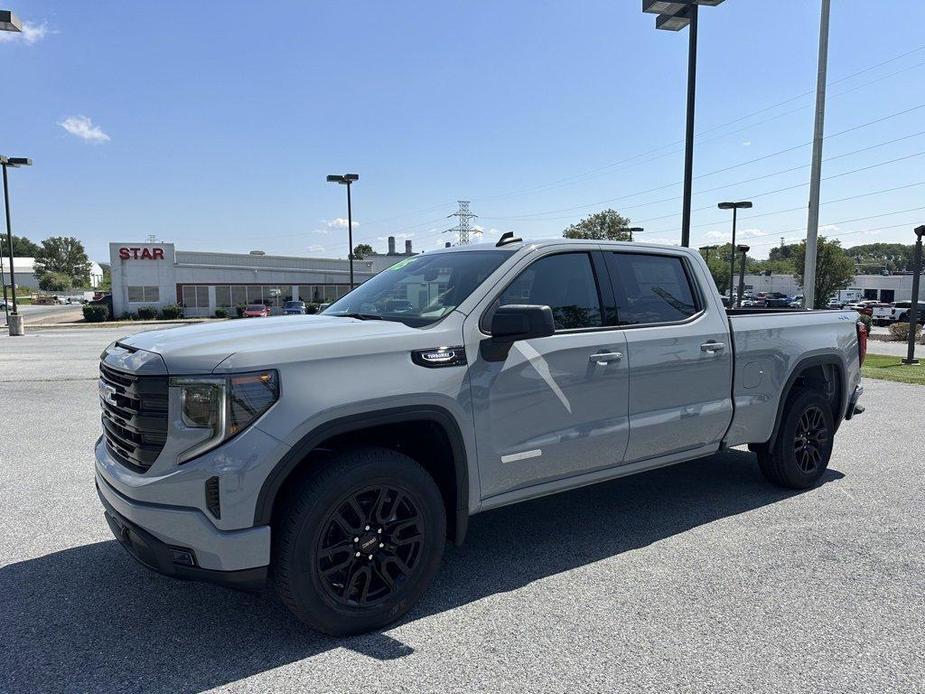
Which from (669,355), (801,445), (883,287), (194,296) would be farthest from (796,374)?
(883,287)

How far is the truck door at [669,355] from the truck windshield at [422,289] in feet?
3.08

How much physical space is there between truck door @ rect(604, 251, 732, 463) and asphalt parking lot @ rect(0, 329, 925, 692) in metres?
0.69

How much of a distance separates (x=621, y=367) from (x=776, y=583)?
4.81 feet

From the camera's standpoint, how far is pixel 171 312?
4947 cm

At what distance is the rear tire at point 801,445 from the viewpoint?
5243mm

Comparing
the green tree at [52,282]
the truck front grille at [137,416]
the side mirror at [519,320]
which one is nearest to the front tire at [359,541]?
the truck front grille at [137,416]

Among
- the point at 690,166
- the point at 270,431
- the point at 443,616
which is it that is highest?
the point at 690,166

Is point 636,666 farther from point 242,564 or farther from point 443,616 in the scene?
point 242,564

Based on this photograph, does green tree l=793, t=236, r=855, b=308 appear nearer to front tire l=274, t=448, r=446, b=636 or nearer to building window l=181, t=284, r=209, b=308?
building window l=181, t=284, r=209, b=308

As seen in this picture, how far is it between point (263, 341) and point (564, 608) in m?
2.02

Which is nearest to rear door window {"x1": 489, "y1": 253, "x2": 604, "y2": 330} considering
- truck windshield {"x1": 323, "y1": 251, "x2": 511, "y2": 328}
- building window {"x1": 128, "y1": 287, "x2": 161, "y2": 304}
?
truck windshield {"x1": 323, "y1": 251, "x2": 511, "y2": 328}

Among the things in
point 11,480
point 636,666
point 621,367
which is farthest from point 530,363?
point 11,480

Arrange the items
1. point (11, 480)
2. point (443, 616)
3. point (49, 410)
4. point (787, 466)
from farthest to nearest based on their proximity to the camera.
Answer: point (49, 410) < point (11, 480) < point (787, 466) < point (443, 616)

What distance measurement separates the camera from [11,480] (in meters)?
5.62
